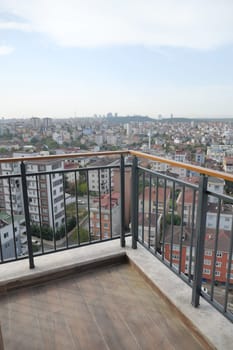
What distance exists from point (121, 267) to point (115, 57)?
4.60 metres

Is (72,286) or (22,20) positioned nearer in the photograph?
(72,286)

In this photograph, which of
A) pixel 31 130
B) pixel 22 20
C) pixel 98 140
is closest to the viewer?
pixel 98 140

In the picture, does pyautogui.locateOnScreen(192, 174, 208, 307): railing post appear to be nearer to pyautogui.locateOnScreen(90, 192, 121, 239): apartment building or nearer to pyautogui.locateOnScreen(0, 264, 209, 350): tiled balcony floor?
pyautogui.locateOnScreen(0, 264, 209, 350): tiled balcony floor

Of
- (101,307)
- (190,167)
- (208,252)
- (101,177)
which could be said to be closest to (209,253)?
(208,252)

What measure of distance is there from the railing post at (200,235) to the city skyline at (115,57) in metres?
2.80

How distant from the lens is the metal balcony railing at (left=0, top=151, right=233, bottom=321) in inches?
60.4

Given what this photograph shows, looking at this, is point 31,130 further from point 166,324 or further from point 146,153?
point 166,324

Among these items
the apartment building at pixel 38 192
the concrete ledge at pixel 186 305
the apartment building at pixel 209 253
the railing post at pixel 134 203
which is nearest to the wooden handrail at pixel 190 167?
the railing post at pixel 134 203

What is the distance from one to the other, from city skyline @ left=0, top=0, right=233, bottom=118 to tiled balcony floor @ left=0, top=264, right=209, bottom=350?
2.78m

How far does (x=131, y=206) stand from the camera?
7.98 feet

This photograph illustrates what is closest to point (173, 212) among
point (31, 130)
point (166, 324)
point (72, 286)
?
point (166, 324)

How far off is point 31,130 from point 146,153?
1.94 metres

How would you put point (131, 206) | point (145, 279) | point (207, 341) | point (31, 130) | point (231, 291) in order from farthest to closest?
point (31, 130), point (131, 206), point (145, 279), point (231, 291), point (207, 341)

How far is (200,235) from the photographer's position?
1.54m
